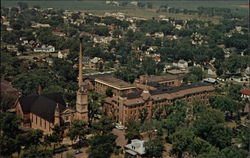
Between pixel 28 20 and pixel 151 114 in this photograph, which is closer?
pixel 151 114

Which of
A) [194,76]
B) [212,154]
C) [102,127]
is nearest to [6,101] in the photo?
[102,127]

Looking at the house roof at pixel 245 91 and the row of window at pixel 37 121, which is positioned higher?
the row of window at pixel 37 121

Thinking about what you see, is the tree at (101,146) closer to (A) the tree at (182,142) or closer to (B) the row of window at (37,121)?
(A) the tree at (182,142)

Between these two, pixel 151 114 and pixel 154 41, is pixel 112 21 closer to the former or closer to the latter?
pixel 154 41

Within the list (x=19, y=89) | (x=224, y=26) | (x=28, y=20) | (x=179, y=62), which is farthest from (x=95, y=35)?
(x=19, y=89)

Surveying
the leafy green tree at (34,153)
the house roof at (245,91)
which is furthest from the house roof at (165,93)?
the leafy green tree at (34,153)

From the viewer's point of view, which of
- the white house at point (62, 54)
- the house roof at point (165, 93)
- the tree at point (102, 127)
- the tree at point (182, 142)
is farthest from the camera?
the white house at point (62, 54)

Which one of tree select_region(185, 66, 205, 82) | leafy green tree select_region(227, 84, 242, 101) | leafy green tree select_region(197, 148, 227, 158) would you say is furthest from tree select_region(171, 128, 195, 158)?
tree select_region(185, 66, 205, 82)
